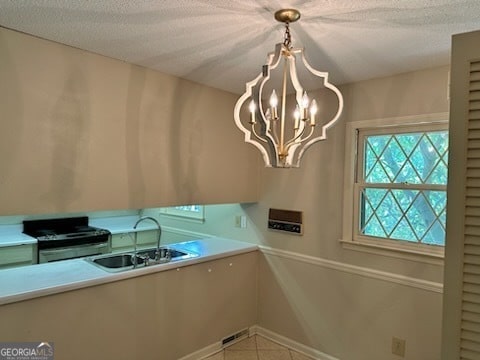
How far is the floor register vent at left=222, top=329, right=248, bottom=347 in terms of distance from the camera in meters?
3.03

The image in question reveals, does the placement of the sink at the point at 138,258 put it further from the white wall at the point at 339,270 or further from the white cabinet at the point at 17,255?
the white cabinet at the point at 17,255

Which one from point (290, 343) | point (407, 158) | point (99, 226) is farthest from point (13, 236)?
point (407, 158)

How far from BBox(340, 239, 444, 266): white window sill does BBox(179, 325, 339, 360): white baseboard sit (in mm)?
1003

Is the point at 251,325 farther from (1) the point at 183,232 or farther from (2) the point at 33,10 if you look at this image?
(2) the point at 33,10

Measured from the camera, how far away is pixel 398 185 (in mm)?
2457

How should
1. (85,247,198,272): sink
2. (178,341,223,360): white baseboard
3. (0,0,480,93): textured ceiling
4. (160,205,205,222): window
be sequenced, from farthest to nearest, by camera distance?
(160,205,205,222): window, (178,341,223,360): white baseboard, (85,247,198,272): sink, (0,0,480,93): textured ceiling

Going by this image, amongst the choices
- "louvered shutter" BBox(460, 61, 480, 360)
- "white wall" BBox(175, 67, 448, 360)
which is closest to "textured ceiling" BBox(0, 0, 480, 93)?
"white wall" BBox(175, 67, 448, 360)

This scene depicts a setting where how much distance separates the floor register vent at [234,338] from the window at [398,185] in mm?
1458

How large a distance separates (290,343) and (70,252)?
239 centimetres

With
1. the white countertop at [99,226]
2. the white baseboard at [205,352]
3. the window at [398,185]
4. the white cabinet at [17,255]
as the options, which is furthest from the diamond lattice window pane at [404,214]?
the white cabinet at [17,255]

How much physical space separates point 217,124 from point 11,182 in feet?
5.62

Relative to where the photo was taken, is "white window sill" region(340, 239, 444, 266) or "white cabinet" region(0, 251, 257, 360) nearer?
"white cabinet" region(0, 251, 257, 360)

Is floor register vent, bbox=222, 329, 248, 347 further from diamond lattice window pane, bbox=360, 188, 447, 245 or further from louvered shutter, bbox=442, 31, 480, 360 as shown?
louvered shutter, bbox=442, 31, 480, 360

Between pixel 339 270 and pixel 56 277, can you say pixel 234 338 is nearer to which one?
pixel 339 270
